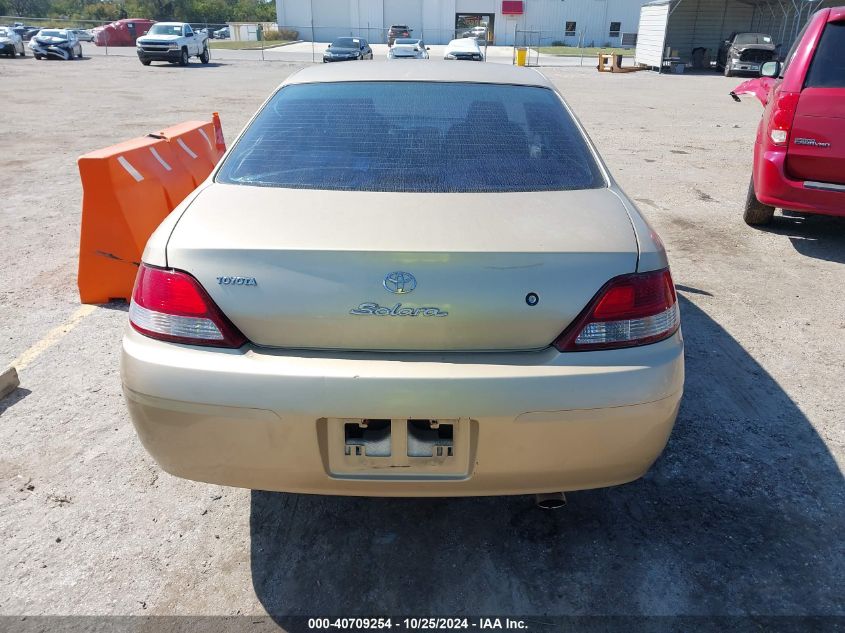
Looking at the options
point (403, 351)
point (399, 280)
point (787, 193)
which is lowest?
point (787, 193)

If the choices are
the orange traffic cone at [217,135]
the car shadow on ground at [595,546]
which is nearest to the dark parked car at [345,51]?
the orange traffic cone at [217,135]

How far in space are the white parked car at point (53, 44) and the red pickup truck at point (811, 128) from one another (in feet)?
118

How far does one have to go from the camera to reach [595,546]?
2.44 metres

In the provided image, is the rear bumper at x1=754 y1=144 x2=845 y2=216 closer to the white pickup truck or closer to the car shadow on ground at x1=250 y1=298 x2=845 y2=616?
the car shadow on ground at x1=250 y1=298 x2=845 y2=616

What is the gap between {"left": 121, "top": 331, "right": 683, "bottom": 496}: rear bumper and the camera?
6.21 ft

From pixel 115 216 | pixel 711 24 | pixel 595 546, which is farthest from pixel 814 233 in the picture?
pixel 711 24

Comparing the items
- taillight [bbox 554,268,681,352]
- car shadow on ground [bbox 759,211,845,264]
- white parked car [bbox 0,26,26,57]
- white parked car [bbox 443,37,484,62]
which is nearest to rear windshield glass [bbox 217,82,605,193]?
taillight [bbox 554,268,681,352]

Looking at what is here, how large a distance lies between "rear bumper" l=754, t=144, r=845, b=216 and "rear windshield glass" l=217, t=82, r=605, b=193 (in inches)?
138

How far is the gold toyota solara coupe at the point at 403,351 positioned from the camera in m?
1.91

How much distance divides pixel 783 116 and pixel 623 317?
181 inches

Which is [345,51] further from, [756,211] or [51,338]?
[51,338]

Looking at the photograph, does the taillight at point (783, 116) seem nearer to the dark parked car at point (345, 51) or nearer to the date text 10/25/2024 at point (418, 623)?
the date text 10/25/2024 at point (418, 623)

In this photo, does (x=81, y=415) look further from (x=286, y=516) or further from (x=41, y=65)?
(x=41, y=65)

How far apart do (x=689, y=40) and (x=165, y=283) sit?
37079mm
